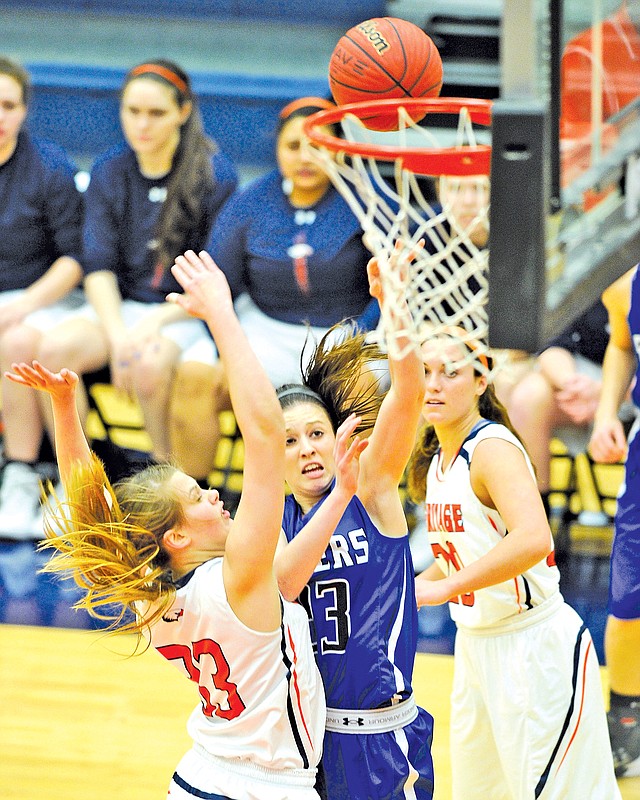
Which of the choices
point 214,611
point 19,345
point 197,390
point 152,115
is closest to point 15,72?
point 152,115

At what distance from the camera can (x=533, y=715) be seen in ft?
9.76

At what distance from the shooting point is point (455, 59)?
734 cm

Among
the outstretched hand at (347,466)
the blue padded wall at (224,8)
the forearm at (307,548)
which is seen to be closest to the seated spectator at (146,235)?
the blue padded wall at (224,8)

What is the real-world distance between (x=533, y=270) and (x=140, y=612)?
3.55 feet

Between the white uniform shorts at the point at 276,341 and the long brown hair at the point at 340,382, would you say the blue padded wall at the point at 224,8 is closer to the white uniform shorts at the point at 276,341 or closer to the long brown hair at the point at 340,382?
the white uniform shorts at the point at 276,341

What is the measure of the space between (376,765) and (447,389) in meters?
0.96

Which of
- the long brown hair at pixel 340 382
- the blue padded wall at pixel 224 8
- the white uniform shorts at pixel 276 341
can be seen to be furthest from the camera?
the blue padded wall at pixel 224 8

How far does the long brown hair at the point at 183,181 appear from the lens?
21.1 feet

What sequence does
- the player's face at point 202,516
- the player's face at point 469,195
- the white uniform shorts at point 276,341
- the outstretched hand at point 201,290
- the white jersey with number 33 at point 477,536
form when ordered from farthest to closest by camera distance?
the white uniform shorts at point 276,341 → the white jersey with number 33 at point 477,536 → the player's face at point 469,195 → the player's face at point 202,516 → the outstretched hand at point 201,290

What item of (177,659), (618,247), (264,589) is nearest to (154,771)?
(177,659)

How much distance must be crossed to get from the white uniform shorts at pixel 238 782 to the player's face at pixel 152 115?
4.58 m

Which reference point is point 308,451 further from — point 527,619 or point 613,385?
point 613,385

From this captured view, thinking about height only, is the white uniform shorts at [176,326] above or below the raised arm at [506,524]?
below

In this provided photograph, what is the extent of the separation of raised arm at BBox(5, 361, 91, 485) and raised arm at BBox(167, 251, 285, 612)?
1.56ft
